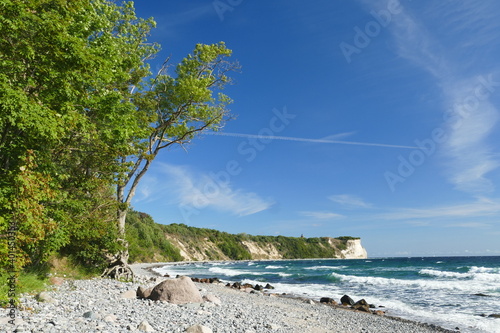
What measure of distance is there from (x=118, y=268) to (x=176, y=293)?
31.9ft

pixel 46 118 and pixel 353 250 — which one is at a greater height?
pixel 46 118

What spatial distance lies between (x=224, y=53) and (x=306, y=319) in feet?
60.1

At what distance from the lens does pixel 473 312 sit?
17.2 meters

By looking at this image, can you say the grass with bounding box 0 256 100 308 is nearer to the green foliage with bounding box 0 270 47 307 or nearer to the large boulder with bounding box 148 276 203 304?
the green foliage with bounding box 0 270 47 307

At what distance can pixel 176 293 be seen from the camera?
40.2ft

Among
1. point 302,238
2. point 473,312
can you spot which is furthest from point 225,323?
point 302,238

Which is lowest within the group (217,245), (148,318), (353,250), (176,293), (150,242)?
(353,250)

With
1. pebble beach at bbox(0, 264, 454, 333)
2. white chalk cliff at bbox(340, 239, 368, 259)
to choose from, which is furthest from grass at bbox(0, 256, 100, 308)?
white chalk cliff at bbox(340, 239, 368, 259)

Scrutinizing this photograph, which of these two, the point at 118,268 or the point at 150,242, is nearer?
the point at 118,268

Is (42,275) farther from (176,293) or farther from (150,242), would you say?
(150,242)

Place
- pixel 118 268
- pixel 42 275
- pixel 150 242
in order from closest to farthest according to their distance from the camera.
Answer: pixel 42 275, pixel 118 268, pixel 150 242

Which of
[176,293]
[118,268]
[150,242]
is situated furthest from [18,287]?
[150,242]

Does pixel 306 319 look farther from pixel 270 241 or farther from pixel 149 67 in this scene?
pixel 270 241

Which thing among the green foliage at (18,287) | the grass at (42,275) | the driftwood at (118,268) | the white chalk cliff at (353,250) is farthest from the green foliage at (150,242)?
the white chalk cliff at (353,250)
